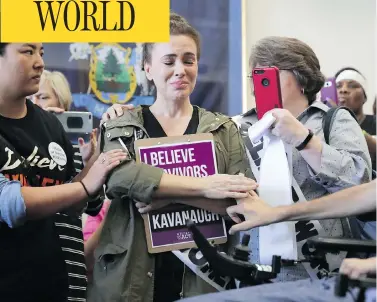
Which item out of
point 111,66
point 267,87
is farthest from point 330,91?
point 267,87

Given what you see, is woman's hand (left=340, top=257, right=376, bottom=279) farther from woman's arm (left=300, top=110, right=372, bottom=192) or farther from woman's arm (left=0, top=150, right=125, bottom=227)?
woman's arm (left=0, top=150, right=125, bottom=227)

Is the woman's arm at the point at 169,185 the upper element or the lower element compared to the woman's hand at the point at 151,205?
upper

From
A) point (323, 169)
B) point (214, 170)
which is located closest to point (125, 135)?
point (214, 170)

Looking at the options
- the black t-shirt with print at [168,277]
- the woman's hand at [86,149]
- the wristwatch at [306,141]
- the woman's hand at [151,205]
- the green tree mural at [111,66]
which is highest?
the green tree mural at [111,66]

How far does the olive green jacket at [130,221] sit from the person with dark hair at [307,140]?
2.6 inches

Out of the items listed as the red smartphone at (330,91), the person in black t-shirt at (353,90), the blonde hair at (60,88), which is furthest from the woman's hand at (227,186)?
the person in black t-shirt at (353,90)

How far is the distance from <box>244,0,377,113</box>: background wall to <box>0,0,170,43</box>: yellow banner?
1045 millimetres

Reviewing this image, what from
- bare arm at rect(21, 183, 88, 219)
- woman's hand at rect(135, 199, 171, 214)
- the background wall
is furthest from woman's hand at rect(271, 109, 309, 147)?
the background wall

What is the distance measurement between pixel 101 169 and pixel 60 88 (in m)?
0.92

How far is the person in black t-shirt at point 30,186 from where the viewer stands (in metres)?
1.33

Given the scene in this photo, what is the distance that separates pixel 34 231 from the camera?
143 centimetres

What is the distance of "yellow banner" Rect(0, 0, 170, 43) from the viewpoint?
56.0 inches

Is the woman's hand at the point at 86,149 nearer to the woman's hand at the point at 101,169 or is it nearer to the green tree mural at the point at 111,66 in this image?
the woman's hand at the point at 101,169

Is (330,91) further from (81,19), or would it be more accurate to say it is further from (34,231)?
(34,231)
